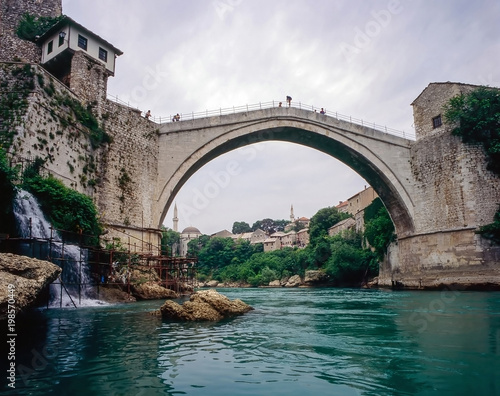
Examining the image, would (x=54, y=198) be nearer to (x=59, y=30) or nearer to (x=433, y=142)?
(x=59, y=30)

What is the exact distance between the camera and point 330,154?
Result: 24812mm

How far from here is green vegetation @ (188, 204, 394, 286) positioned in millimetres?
30828

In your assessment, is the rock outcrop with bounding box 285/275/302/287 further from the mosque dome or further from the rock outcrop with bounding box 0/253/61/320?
the mosque dome

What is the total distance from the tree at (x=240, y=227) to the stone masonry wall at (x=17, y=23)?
7910cm

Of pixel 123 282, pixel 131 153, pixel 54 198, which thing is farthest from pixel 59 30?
pixel 123 282

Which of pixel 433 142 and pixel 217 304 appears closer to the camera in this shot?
pixel 217 304

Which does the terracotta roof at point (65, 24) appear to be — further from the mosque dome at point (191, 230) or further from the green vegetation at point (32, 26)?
the mosque dome at point (191, 230)

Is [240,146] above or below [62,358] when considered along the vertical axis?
above

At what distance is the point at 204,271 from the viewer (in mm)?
62344

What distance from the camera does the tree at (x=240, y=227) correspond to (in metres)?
99.7

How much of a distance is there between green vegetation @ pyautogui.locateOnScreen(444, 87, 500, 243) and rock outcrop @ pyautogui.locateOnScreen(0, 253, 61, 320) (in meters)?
19.7

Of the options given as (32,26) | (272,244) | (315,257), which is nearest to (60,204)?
(32,26)

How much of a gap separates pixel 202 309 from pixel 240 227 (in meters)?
91.3

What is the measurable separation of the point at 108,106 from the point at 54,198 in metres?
6.57
